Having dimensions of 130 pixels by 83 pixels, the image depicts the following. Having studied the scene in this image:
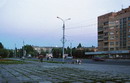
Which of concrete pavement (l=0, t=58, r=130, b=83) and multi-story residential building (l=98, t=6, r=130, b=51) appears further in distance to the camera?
multi-story residential building (l=98, t=6, r=130, b=51)

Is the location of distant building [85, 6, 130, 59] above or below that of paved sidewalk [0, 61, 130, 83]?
above

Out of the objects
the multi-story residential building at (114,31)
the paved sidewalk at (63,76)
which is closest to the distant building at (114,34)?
the multi-story residential building at (114,31)

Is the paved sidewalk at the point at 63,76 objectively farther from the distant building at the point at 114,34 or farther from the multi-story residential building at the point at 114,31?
the multi-story residential building at the point at 114,31

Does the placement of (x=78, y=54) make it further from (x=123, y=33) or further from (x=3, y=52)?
(x=3, y=52)

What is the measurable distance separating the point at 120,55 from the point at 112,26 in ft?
54.9

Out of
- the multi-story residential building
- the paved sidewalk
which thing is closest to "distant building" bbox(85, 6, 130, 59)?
the multi-story residential building

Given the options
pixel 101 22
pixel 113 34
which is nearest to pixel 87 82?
pixel 113 34

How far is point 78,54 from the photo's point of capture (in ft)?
419

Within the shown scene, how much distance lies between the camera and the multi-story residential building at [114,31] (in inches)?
3849

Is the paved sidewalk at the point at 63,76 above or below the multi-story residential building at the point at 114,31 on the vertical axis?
below

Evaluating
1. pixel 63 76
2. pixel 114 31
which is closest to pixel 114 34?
pixel 114 31

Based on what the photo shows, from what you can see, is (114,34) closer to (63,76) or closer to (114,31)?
(114,31)

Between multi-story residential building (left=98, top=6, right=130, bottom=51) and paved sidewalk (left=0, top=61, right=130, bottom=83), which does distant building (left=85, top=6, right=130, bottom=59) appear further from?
paved sidewalk (left=0, top=61, right=130, bottom=83)

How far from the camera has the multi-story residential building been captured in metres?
97.8
